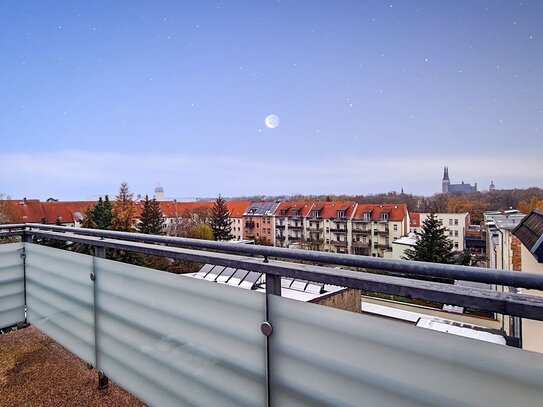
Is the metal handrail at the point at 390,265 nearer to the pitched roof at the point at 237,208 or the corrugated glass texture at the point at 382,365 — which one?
the corrugated glass texture at the point at 382,365

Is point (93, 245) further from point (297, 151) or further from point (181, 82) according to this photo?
point (297, 151)

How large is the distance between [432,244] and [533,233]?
60.7 ft

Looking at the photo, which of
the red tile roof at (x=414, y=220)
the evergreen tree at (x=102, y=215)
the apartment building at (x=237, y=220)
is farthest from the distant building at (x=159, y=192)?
the red tile roof at (x=414, y=220)

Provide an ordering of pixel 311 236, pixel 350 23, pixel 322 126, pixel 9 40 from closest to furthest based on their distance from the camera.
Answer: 1. pixel 9 40
2. pixel 350 23
3. pixel 311 236
4. pixel 322 126

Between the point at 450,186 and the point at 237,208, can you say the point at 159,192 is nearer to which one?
the point at 237,208

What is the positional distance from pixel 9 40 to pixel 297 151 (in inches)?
1768

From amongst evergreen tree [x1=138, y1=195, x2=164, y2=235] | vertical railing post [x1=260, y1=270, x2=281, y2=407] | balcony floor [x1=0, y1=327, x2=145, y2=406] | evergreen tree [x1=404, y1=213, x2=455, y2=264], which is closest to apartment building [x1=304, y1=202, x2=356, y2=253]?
evergreen tree [x1=404, y1=213, x2=455, y2=264]

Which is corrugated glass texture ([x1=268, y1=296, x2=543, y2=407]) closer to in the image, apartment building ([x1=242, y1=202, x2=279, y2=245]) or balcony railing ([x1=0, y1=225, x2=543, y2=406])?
balcony railing ([x1=0, y1=225, x2=543, y2=406])

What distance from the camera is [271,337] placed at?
3.45 ft

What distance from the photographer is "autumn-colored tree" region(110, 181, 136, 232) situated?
25969 millimetres

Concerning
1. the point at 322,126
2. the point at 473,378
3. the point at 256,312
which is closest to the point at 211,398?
the point at 256,312

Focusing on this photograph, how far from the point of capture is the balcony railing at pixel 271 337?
704 millimetres

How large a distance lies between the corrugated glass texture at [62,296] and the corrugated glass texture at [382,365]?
1.25m

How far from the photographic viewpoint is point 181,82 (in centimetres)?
3738
